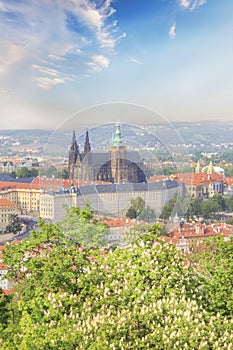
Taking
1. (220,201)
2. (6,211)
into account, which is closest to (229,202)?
(220,201)

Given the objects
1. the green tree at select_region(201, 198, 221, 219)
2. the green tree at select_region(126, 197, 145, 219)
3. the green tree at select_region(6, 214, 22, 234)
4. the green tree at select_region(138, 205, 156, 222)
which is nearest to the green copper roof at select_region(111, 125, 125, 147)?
the green tree at select_region(126, 197, 145, 219)

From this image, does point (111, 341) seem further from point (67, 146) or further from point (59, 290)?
point (67, 146)

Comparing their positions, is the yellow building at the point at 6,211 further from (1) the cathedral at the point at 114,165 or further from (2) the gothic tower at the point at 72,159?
(1) the cathedral at the point at 114,165

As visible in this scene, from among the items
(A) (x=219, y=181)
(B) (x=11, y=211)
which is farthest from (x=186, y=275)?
(A) (x=219, y=181)

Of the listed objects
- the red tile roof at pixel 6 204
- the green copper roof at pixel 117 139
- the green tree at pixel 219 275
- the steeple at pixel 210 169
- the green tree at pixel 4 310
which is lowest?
the red tile roof at pixel 6 204

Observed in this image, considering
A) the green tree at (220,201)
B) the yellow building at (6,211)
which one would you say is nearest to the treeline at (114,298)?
the yellow building at (6,211)

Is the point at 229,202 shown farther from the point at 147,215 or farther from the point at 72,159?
the point at 147,215

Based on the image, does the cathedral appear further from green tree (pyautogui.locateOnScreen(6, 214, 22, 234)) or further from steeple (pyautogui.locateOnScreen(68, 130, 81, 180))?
green tree (pyautogui.locateOnScreen(6, 214, 22, 234))
